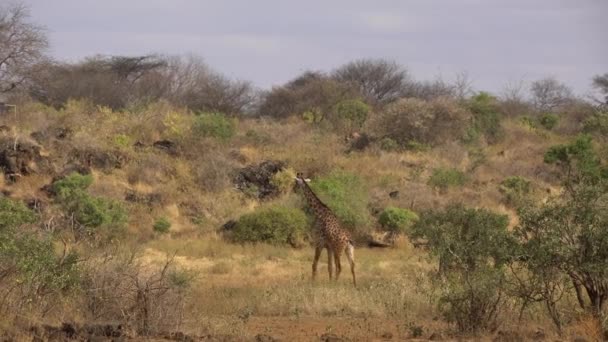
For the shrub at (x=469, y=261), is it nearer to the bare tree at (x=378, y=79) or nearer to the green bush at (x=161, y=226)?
the green bush at (x=161, y=226)

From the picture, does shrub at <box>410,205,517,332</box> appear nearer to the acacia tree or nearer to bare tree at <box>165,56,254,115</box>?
the acacia tree

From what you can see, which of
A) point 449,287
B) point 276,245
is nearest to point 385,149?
point 276,245

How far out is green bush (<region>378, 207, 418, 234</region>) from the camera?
2038cm

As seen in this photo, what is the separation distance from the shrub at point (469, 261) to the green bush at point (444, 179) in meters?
10.0

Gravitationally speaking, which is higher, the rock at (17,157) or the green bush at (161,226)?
the rock at (17,157)

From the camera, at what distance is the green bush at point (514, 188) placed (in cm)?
2425

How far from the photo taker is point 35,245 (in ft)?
31.4

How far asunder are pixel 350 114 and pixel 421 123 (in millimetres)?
4755

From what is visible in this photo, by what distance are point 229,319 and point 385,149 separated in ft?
66.2

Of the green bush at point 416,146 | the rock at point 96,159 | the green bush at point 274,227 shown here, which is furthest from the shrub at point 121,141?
the green bush at point 416,146

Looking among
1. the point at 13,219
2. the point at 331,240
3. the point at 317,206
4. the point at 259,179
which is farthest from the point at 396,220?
the point at 13,219

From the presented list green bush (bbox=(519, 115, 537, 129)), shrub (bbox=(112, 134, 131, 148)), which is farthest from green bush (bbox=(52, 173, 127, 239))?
green bush (bbox=(519, 115, 537, 129))

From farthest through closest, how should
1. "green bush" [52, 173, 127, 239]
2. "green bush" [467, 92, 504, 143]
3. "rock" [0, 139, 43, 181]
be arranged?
"green bush" [467, 92, 504, 143] < "rock" [0, 139, 43, 181] < "green bush" [52, 173, 127, 239]

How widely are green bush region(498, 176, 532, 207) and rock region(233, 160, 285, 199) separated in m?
6.13
